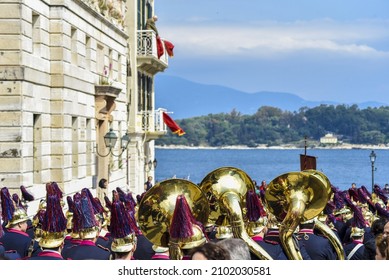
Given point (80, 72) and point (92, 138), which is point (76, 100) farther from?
point (92, 138)

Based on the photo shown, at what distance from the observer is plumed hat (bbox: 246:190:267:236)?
10.3 metres

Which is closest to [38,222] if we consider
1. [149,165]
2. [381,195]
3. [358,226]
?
[358,226]

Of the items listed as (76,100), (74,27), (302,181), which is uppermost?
(74,27)

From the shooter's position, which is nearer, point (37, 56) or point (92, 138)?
point (37, 56)

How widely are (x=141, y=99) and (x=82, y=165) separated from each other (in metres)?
13.9

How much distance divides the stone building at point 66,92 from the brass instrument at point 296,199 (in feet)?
37.7

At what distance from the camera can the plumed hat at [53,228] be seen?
29.4 ft

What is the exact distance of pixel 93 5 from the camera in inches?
1131

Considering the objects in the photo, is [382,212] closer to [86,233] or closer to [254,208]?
[254,208]

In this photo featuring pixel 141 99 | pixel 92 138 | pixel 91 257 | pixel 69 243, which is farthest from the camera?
pixel 141 99

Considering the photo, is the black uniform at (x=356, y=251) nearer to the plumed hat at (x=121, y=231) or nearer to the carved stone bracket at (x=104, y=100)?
the plumed hat at (x=121, y=231)

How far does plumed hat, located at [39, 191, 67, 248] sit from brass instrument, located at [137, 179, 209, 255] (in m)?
0.94

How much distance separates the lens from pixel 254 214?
1033 cm
